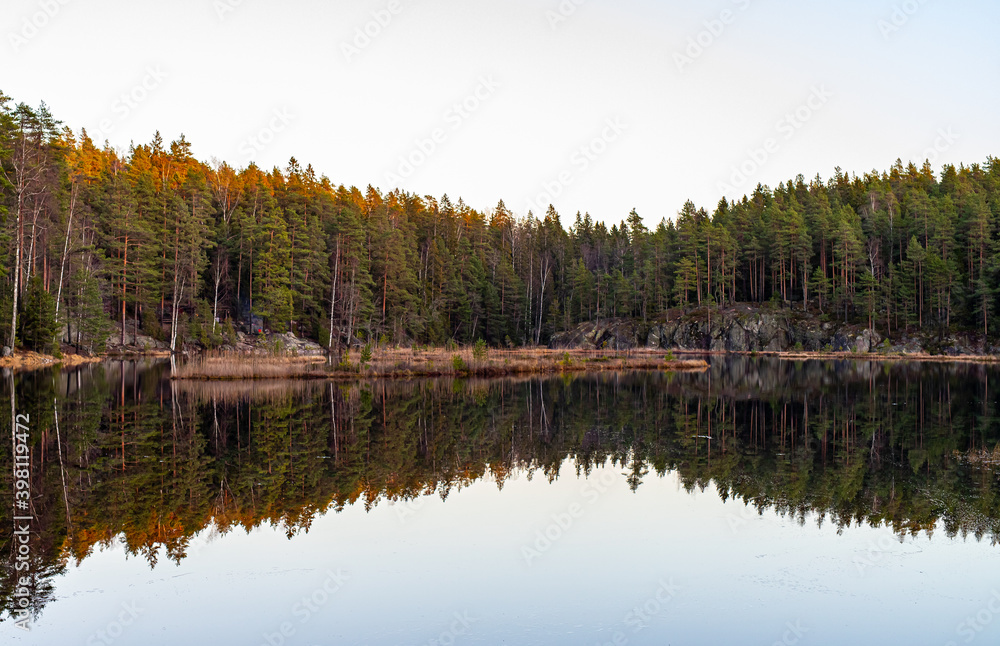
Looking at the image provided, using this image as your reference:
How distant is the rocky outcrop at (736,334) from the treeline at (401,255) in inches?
162

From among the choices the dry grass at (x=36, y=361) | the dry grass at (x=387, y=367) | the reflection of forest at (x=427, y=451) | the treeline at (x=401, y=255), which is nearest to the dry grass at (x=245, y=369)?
the dry grass at (x=387, y=367)

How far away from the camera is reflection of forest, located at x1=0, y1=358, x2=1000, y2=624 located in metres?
12.5

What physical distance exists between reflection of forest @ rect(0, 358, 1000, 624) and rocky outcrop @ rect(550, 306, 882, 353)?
178 feet

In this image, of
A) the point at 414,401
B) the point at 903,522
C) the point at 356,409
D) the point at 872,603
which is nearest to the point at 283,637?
the point at 872,603

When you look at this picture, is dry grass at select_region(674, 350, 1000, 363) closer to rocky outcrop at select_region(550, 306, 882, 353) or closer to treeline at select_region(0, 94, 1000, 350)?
rocky outcrop at select_region(550, 306, 882, 353)

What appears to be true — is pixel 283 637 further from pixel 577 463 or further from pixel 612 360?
pixel 612 360

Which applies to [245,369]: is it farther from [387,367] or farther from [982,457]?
[982,457]

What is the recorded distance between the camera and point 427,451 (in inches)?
749

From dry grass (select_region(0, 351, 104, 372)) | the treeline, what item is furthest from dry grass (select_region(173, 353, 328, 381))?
the treeline

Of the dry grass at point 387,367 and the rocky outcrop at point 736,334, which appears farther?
the rocky outcrop at point 736,334

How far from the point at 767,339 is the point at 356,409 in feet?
244

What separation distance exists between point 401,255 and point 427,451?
239 feet

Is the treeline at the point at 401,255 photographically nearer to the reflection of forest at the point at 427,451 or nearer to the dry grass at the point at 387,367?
the dry grass at the point at 387,367

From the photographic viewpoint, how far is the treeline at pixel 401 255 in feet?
192
